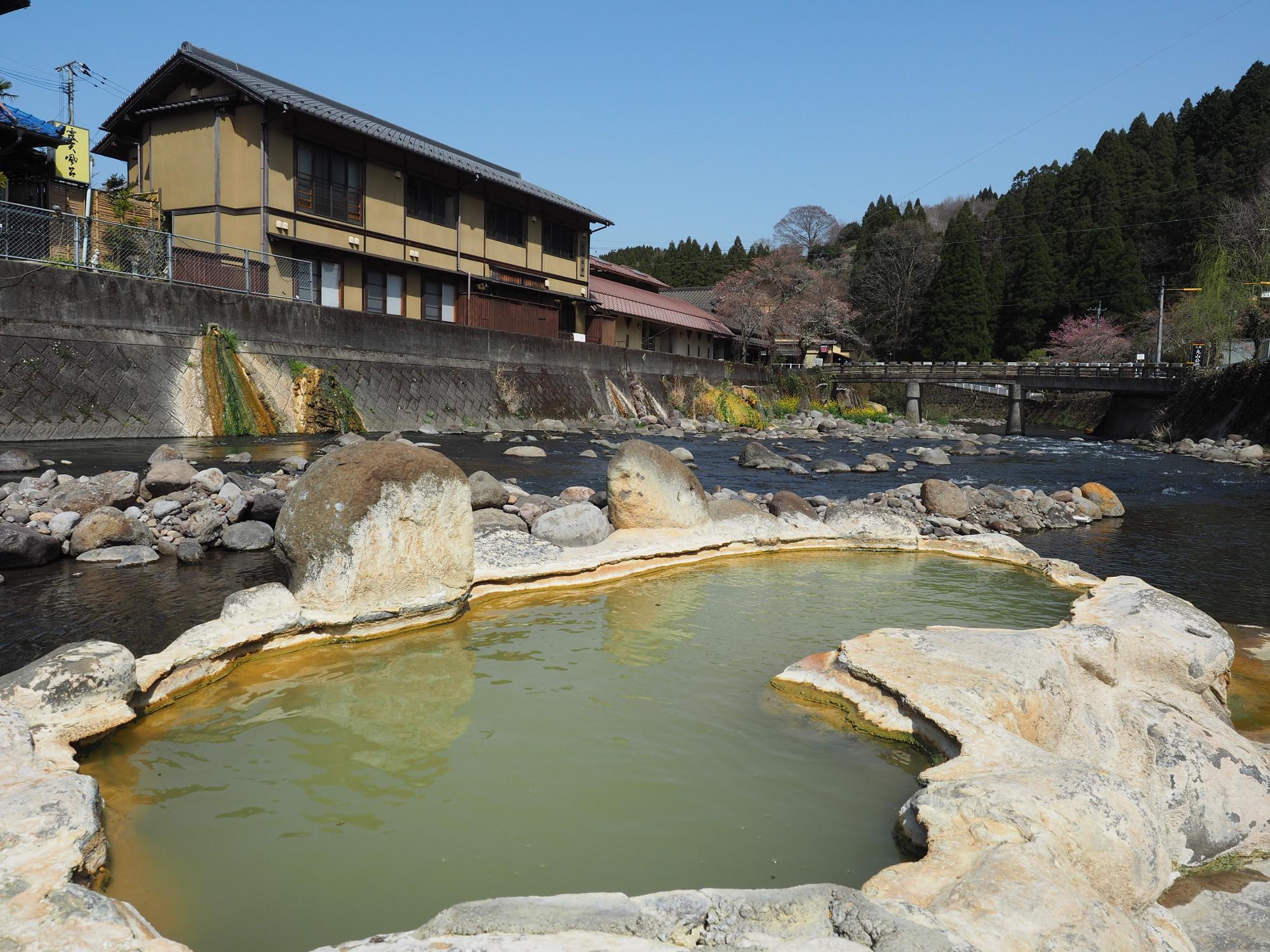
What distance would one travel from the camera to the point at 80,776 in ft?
11.4

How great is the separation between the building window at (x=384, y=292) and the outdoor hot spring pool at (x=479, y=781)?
2320 centimetres

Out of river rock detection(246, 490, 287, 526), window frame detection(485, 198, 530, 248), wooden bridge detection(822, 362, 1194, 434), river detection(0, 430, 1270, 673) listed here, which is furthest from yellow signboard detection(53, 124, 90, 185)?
wooden bridge detection(822, 362, 1194, 434)

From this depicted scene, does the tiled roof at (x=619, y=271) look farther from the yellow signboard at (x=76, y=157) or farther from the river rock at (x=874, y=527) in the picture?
the river rock at (x=874, y=527)

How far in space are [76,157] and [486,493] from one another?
33237 mm

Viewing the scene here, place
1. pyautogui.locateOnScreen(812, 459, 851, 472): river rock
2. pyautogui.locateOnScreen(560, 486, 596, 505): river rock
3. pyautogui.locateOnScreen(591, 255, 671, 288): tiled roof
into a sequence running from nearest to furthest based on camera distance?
pyautogui.locateOnScreen(560, 486, 596, 505): river rock
pyautogui.locateOnScreen(812, 459, 851, 472): river rock
pyautogui.locateOnScreen(591, 255, 671, 288): tiled roof

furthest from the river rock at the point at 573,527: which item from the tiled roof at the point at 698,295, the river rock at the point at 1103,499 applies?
the tiled roof at the point at 698,295

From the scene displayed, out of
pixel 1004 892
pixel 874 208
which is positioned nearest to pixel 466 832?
pixel 1004 892

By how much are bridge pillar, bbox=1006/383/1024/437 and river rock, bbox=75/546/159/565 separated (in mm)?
41808

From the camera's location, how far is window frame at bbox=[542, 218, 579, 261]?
35031 millimetres

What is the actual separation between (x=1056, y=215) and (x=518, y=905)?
226ft

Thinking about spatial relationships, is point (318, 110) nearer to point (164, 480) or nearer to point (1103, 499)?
point (164, 480)

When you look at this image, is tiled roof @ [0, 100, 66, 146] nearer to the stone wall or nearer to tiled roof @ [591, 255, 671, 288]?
the stone wall

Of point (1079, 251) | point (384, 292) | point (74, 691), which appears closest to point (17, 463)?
point (74, 691)

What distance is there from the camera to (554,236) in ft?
117
